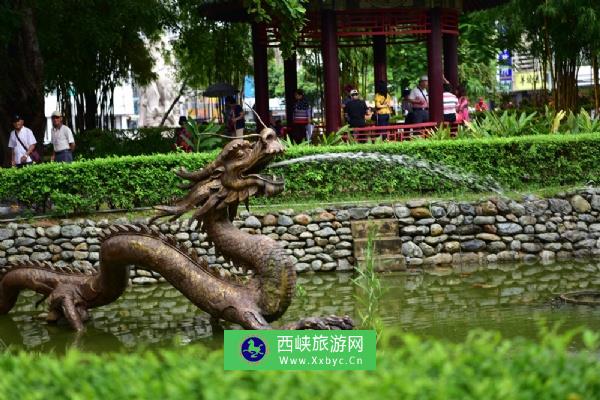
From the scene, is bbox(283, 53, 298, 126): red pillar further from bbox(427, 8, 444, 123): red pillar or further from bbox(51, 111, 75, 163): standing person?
bbox(51, 111, 75, 163): standing person

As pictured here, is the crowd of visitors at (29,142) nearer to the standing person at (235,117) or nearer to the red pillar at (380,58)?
the standing person at (235,117)

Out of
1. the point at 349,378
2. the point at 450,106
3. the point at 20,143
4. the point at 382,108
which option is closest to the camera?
the point at 349,378

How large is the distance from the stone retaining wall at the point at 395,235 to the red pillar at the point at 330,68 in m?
5.30

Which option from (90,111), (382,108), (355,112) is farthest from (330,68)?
(90,111)

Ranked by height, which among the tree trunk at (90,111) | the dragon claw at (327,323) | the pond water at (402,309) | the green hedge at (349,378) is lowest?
the pond water at (402,309)

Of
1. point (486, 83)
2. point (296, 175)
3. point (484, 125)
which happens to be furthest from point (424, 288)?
point (486, 83)

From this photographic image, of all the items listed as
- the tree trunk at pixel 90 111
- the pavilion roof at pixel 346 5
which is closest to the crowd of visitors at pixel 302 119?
the pavilion roof at pixel 346 5

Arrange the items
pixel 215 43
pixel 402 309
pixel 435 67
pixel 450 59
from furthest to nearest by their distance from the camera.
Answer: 1. pixel 215 43
2. pixel 450 59
3. pixel 435 67
4. pixel 402 309

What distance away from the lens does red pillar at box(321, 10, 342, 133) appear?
20.5 meters

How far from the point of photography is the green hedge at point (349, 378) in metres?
4.81

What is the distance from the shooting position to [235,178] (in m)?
10.5

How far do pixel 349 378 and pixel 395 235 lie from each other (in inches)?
408

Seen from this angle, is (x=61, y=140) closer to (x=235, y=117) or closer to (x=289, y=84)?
(x=235, y=117)

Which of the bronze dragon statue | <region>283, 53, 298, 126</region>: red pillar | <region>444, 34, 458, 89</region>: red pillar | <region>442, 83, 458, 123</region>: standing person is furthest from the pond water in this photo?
<region>283, 53, 298, 126</region>: red pillar
